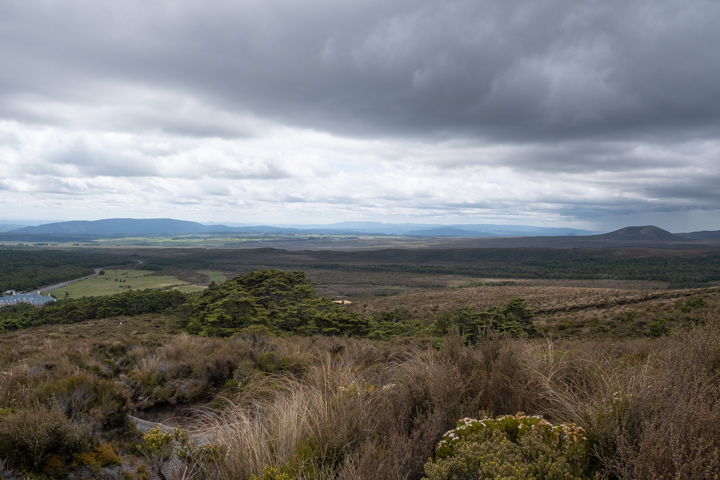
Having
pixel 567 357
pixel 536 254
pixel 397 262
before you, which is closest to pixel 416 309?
pixel 567 357

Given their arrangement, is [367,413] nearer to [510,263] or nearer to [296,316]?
[296,316]

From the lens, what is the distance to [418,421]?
3316 mm

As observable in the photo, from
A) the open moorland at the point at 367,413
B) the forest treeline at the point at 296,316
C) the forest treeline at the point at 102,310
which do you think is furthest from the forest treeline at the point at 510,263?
the open moorland at the point at 367,413

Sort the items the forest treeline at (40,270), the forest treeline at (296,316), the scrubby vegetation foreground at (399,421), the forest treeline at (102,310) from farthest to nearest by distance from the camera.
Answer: the forest treeline at (40,270) → the forest treeline at (102,310) → the forest treeline at (296,316) → the scrubby vegetation foreground at (399,421)

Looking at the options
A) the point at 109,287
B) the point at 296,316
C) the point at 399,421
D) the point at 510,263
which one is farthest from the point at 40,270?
the point at 510,263

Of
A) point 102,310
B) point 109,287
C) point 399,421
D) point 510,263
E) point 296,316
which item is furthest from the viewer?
point 510,263

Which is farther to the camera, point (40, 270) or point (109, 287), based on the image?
point (40, 270)

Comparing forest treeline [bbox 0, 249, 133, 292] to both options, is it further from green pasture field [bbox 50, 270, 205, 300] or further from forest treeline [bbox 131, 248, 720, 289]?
forest treeline [bbox 131, 248, 720, 289]

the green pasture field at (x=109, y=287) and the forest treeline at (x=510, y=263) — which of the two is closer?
the green pasture field at (x=109, y=287)

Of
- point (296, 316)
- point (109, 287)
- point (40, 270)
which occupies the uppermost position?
point (296, 316)

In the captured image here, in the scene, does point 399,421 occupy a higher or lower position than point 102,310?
higher

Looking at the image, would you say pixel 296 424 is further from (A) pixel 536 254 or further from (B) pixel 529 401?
(A) pixel 536 254

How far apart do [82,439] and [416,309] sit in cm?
3270

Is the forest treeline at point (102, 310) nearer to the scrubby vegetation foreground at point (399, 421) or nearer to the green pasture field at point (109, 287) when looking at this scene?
the scrubby vegetation foreground at point (399, 421)
